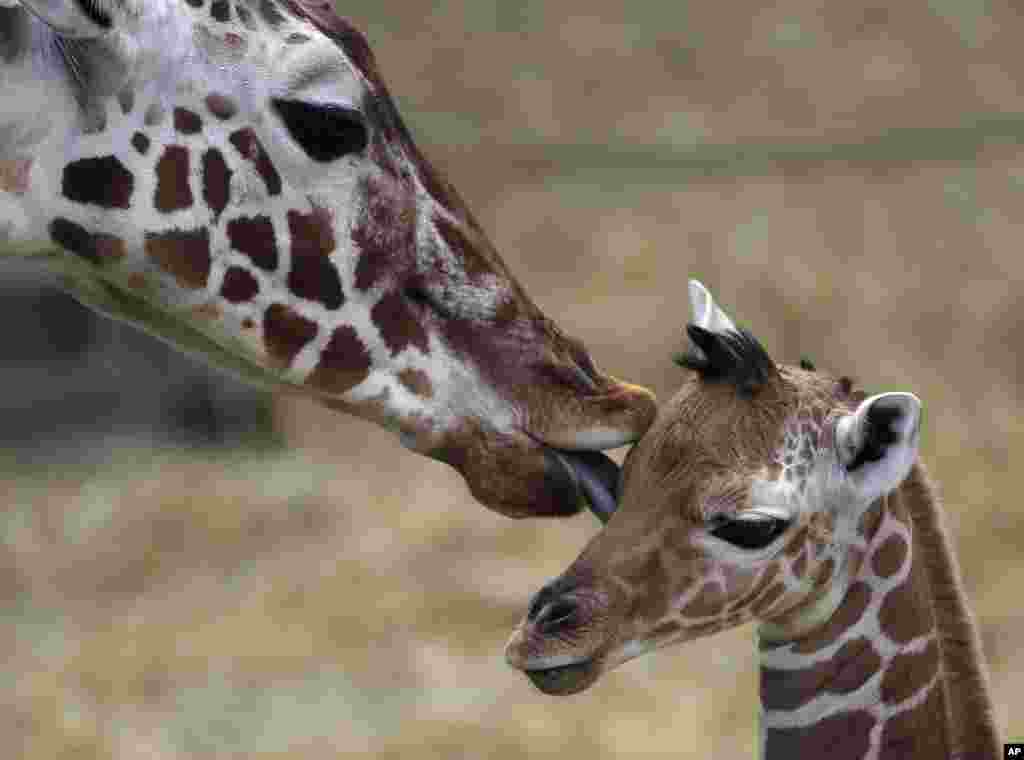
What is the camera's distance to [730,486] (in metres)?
3.47

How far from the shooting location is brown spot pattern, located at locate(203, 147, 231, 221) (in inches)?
128

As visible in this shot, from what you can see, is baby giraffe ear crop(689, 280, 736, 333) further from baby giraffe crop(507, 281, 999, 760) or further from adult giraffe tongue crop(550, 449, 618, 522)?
adult giraffe tongue crop(550, 449, 618, 522)

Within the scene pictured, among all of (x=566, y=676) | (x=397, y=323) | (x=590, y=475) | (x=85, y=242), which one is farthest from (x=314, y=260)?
(x=566, y=676)

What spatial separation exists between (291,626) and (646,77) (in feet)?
13.8

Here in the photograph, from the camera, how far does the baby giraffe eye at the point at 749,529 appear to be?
3.48m

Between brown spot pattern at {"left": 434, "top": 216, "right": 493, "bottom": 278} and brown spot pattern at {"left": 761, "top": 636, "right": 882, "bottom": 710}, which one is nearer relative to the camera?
brown spot pattern at {"left": 434, "top": 216, "right": 493, "bottom": 278}

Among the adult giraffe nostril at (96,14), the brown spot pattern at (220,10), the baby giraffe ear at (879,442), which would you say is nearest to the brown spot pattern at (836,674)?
the baby giraffe ear at (879,442)

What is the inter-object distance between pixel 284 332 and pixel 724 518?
0.90 metres

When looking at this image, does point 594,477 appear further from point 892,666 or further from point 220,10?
point 220,10

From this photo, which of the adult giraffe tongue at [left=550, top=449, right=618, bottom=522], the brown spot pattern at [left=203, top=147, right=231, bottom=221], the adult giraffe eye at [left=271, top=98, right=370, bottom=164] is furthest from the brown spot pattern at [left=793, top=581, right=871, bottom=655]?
the brown spot pattern at [left=203, top=147, right=231, bottom=221]

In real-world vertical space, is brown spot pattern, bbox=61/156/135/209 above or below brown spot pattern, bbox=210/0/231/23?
below

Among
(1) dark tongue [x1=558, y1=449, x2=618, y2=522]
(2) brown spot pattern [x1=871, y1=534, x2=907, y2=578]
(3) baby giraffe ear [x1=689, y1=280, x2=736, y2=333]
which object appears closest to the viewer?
(1) dark tongue [x1=558, y1=449, x2=618, y2=522]

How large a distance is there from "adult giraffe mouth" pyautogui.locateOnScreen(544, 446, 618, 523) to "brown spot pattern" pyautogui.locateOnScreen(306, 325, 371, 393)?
1.25 feet

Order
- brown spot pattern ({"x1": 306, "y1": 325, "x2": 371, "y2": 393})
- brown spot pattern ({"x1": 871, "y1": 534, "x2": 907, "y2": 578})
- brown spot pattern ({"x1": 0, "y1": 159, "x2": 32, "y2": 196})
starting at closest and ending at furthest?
brown spot pattern ({"x1": 0, "y1": 159, "x2": 32, "y2": 196}) → brown spot pattern ({"x1": 306, "y1": 325, "x2": 371, "y2": 393}) → brown spot pattern ({"x1": 871, "y1": 534, "x2": 907, "y2": 578})
